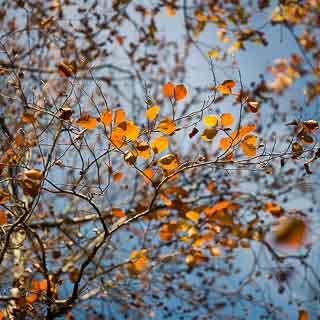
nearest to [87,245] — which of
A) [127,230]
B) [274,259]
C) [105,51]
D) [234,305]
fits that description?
[127,230]

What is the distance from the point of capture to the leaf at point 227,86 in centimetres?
200

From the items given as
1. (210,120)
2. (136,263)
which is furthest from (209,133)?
(136,263)

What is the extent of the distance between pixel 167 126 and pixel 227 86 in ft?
1.28

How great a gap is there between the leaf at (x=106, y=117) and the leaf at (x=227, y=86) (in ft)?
1.91

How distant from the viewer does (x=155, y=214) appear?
4191mm

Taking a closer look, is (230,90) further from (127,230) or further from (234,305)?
(234,305)

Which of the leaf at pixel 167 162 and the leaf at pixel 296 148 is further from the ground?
the leaf at pixel 296 148

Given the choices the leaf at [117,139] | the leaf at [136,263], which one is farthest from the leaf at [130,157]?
the leaf at [136,263]

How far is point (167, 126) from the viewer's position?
1903 mm

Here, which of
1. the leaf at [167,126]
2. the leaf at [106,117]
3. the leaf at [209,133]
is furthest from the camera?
the leaf at [209,133]

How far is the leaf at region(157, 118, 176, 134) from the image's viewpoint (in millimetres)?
1898

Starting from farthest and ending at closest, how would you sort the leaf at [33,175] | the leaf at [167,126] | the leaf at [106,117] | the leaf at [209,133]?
the leaf at [209,133] < the leaf at [167,126] < the leaf at [106,117] < the leaf at [33,175]

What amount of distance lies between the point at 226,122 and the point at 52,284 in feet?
4.53

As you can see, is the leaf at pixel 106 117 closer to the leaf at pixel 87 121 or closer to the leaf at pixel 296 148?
the leaf at pixel 87 121
